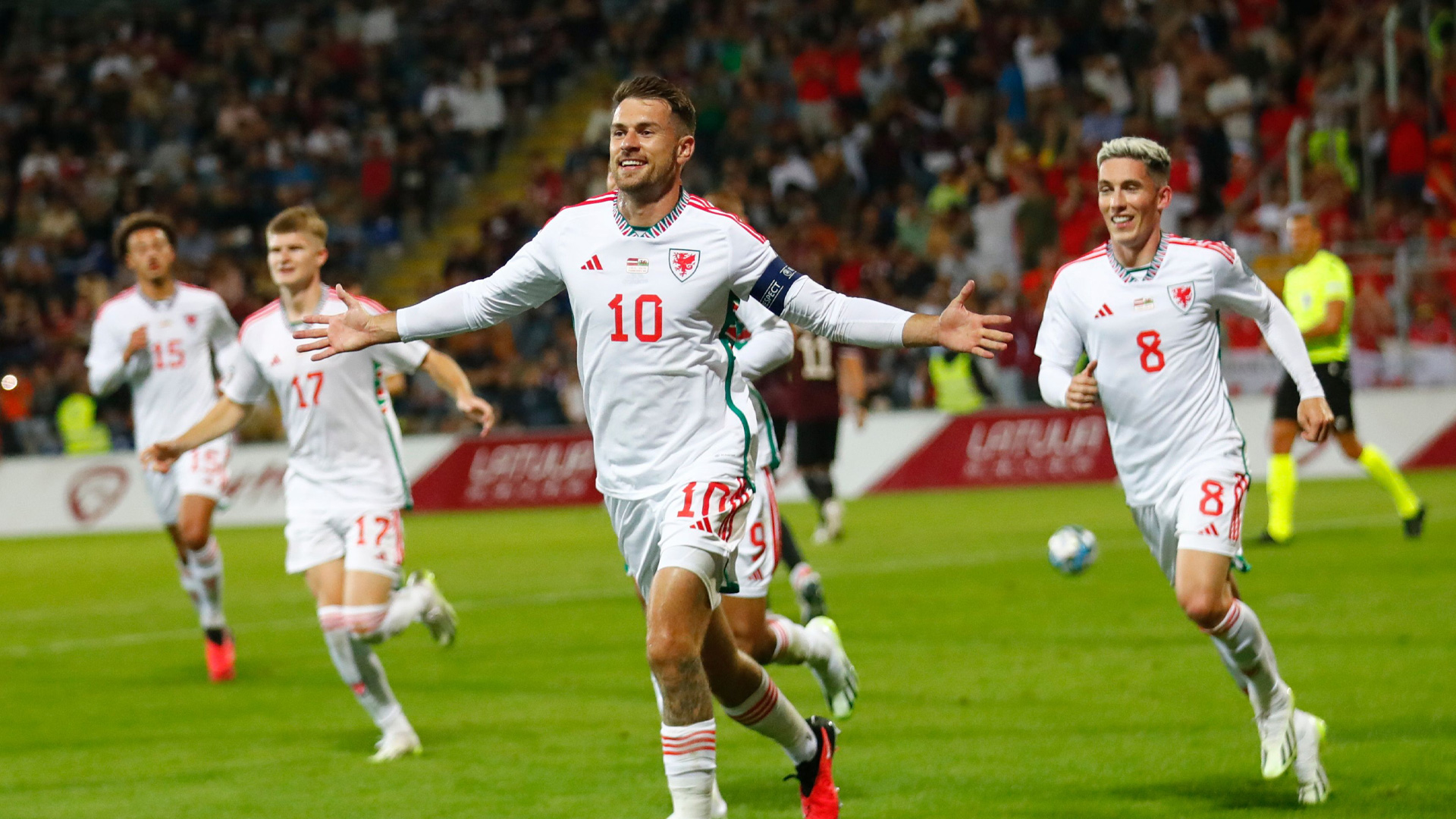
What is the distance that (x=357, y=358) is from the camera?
842cm

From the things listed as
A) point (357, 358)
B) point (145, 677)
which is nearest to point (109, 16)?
point (145, 677)

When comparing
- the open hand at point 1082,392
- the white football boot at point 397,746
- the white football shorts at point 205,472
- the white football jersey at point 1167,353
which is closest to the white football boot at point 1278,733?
the white football jersey at point 1167,353

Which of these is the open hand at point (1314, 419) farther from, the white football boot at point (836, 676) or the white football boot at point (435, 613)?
the white football boot at point (435, 613)

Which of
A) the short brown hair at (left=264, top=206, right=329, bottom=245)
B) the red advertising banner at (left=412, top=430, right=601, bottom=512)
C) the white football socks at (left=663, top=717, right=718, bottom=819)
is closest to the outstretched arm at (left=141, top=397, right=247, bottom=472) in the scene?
the short brown hair at (left=264, top=206, right=329, bottom=245)

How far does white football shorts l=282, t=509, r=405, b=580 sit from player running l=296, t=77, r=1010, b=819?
2.31 metres

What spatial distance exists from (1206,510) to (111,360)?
734 centimetres

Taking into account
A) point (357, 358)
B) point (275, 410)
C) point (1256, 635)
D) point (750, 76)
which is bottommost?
point (275, 410)

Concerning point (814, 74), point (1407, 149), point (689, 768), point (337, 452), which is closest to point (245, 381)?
point (337, 452)

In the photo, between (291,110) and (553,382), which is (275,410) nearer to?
(553,382)

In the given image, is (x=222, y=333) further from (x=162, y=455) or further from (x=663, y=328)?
(x=663, y=328)

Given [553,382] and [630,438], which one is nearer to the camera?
[630,438]

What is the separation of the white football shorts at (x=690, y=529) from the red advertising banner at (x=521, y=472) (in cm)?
1622

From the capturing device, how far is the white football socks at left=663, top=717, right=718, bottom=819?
5508 millimetres

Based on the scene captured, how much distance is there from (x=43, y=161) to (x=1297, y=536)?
22.2m
